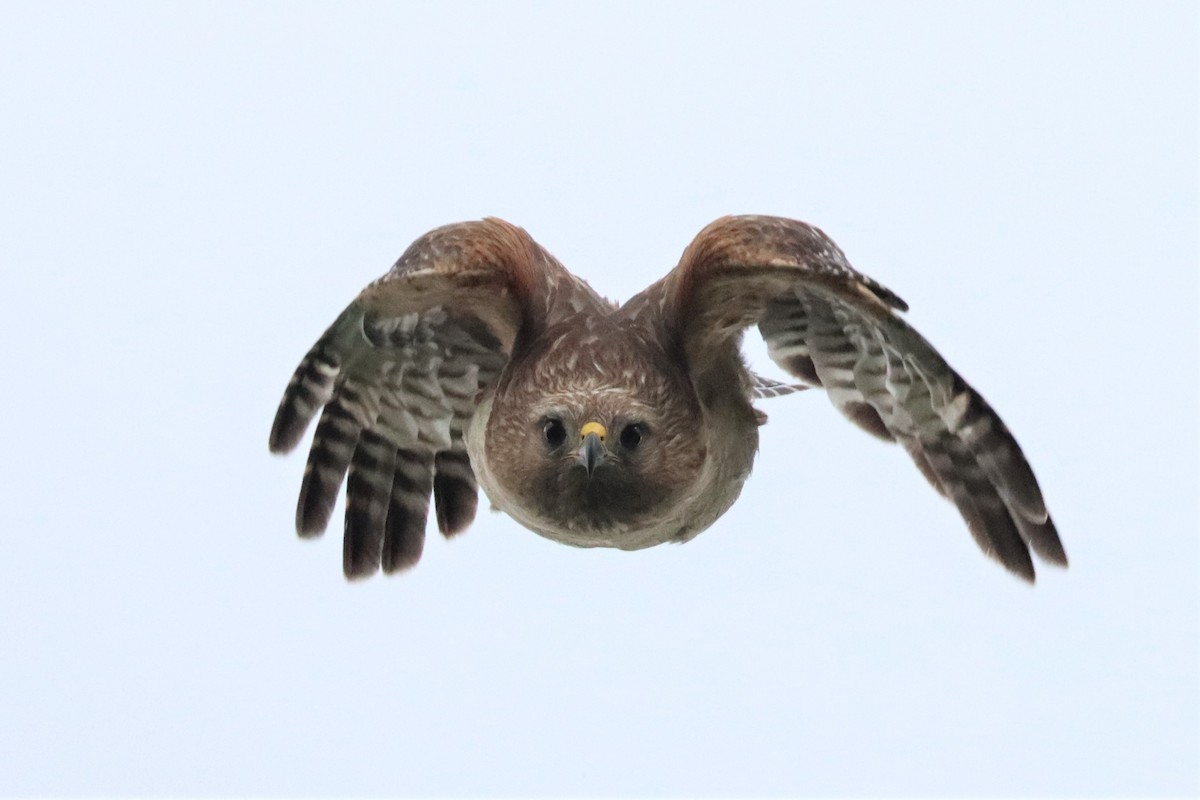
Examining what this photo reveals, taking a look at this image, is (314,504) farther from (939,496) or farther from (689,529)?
(939,496)

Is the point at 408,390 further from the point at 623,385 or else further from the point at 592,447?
the point at 592,447

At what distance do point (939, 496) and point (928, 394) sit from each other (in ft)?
1.80

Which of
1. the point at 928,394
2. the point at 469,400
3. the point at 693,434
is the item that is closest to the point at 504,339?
the point at 469,400

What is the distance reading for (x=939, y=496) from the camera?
1145cm

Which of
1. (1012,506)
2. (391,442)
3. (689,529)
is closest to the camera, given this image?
(1012,506)

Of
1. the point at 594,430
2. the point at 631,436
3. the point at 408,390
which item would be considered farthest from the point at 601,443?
the point at 408,390

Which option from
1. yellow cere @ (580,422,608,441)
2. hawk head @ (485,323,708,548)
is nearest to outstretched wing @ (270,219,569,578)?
hawk head @ (485,323,708,548)

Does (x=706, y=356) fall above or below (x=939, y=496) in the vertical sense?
above

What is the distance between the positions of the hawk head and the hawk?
0.03 ft

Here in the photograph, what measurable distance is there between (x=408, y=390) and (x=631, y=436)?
6.15 ft

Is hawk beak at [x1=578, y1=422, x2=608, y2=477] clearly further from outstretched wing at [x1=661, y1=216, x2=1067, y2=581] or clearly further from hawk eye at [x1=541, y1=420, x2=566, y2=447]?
outstretched wing at [x1=661, y1=216, x2=1067, y2=581]

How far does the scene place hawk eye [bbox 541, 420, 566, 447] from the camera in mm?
11203

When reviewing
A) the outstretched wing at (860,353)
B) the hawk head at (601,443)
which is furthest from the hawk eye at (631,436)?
the outstretched wing at (860,353)

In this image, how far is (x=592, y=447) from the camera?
1080cm
